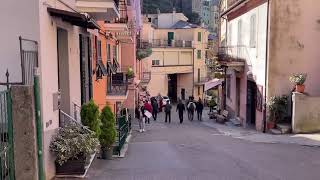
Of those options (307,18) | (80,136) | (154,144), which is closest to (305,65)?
(307,18)

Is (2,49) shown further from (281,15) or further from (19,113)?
(281,15)

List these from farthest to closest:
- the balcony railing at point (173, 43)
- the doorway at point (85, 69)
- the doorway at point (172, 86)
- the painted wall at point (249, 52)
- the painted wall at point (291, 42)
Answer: the doorway at point (172, 86)
the balcony railing at point (173, 43)
the painted wall at point (249, 52)
the painted wall at point (291, 42)
the doorway at point (85, 69)

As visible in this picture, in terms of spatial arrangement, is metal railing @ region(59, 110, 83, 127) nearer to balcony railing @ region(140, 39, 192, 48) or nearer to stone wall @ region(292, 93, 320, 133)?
stone wall @ region(292, 93, 320, 133)

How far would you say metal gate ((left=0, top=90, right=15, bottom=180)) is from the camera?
6965 millimetres

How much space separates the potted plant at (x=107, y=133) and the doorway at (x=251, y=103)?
12743mm

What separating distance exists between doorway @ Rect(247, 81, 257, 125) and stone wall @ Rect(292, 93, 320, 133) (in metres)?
5.86

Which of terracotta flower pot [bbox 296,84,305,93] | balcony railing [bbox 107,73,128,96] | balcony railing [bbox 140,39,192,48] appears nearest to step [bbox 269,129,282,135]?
terracotta flower pot [bbox 296,84,305,93]

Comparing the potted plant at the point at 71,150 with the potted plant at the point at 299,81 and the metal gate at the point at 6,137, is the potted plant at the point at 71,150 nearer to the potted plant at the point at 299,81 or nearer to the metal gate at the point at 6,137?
the metal gate at the point at 6,137

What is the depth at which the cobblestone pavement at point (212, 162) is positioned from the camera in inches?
424

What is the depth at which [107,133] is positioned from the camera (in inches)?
511

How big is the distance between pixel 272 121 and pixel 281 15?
4.51m

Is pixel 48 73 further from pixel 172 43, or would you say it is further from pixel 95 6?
pixel 172 43

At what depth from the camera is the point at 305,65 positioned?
2033 centimetres

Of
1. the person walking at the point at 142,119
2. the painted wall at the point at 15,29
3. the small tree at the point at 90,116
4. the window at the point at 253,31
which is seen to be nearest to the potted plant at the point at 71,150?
the small tree at the point at 90,116
